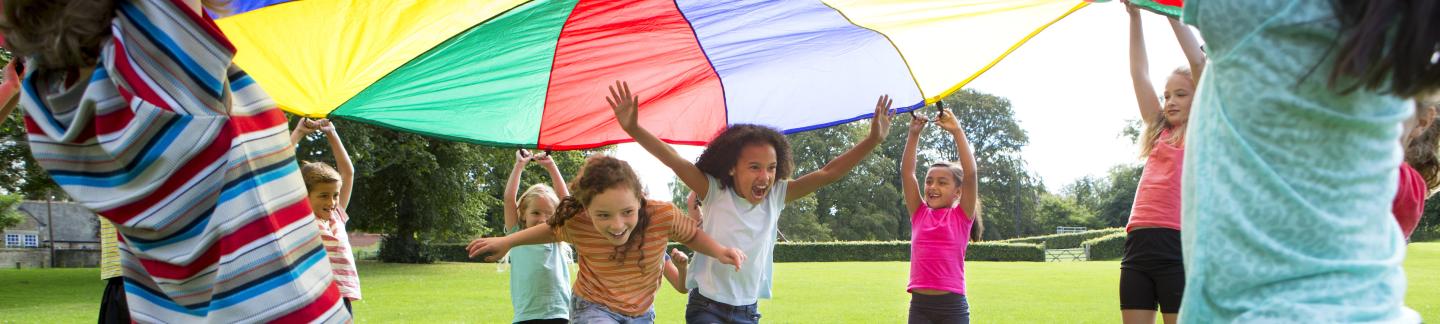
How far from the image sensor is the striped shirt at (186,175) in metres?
1.71

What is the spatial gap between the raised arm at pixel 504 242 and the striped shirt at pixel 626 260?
0.22ft

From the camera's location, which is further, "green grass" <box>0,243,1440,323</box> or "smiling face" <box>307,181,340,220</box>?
"green grass" <box>0,243,1440,323</box>

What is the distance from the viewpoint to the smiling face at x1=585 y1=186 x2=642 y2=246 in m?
4.18

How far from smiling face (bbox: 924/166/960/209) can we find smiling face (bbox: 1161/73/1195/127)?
124cm

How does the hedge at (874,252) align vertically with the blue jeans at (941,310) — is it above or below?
below

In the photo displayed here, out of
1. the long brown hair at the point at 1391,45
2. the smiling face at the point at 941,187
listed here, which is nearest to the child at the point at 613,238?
the smiling face at the point at 941,187

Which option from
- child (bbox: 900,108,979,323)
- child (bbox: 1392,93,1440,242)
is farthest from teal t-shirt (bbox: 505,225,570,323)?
child (bbox: 1392,93,1440,242)

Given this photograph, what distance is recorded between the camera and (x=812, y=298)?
14438mm

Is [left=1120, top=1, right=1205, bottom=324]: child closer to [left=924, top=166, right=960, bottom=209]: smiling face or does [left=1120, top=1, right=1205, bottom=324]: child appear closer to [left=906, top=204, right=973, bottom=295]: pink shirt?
[left=906, top=204, right=973, bottom=295]: pink shirt

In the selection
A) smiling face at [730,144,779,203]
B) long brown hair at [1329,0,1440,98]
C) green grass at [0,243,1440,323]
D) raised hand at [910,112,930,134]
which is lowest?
green grass at [0,243,1440,323]

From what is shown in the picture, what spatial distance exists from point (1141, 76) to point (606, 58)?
7.68 feet

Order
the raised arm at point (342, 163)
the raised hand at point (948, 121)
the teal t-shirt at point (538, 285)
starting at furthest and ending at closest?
the teal t-shirt at point (538, 285) → the raised arm at point (342, 163) → the raised hand at point (948, 121)

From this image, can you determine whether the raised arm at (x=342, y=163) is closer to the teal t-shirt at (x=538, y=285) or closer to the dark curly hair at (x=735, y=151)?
the teal t-shirt at (x=538, y=285)

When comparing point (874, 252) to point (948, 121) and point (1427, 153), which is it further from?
point (1427, 153)
